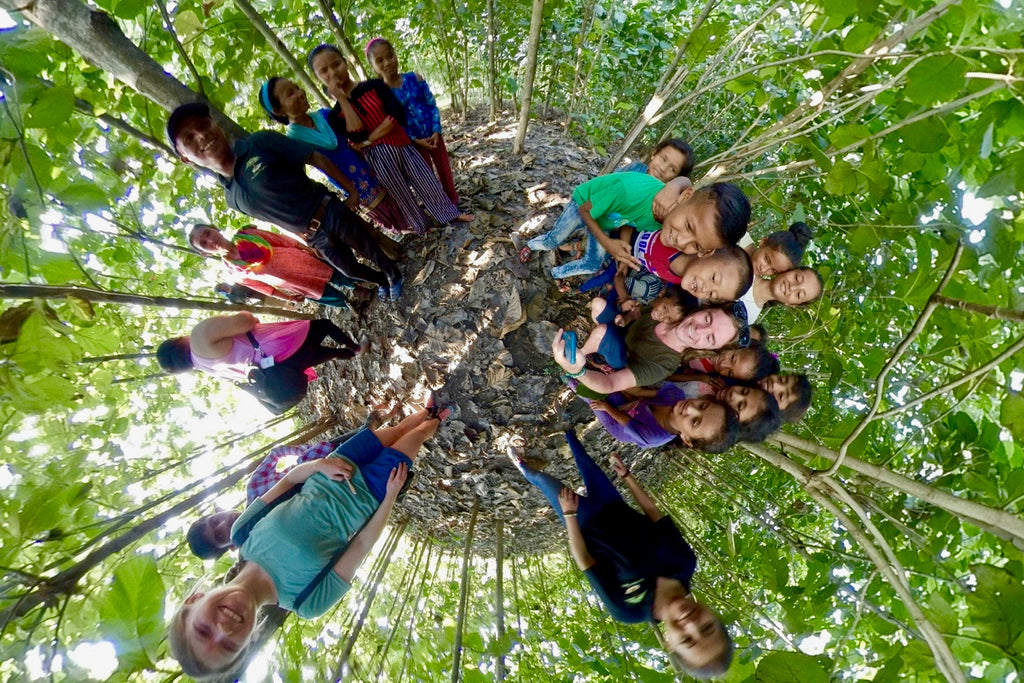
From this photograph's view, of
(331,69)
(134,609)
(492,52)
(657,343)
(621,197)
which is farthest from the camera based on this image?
(492,52)

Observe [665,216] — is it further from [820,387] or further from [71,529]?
[820,387]

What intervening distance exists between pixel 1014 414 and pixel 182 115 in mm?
2842

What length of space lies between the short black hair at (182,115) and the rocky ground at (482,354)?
3.72ft

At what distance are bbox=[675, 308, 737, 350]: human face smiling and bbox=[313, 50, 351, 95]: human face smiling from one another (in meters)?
1.98

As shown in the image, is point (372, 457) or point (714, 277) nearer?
point (714, 277)

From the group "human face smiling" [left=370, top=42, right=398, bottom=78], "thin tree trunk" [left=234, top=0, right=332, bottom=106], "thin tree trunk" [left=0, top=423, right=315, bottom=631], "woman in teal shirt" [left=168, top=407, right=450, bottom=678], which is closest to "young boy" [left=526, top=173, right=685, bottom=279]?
"human face smiling" [left=370, top=42, right=398, bottom=78]

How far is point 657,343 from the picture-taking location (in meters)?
2.11

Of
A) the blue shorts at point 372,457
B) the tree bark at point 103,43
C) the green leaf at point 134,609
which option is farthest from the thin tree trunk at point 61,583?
the tree bark at point 103,43

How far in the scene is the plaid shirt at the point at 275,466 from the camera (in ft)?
7.59

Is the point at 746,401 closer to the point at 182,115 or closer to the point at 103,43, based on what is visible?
the point at 182,115

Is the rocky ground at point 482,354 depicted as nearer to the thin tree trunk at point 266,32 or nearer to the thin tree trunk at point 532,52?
the thin tree trunk at point 532,52

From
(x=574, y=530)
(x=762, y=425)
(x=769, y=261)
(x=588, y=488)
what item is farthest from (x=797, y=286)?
(x=574, y=530)

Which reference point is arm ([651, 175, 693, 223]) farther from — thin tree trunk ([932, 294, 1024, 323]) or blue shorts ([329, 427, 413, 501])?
blue shorts ([329, 427, 413, 501])

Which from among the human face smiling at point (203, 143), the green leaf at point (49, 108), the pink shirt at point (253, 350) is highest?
the human face smiling at point (203, 143)
